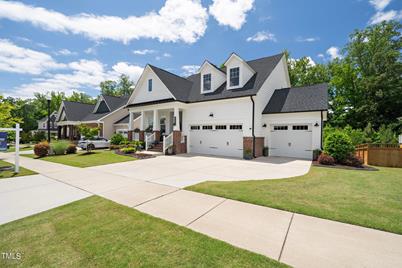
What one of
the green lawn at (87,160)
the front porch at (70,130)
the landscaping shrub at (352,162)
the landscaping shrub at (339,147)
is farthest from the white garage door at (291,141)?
the front porch at (70,130)

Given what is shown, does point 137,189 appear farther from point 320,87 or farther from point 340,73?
point 340,73

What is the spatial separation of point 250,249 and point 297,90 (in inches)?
606

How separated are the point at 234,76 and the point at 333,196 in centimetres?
1210

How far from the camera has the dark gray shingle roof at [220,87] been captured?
14.4 meters

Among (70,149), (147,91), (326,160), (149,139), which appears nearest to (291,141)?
(326,160)

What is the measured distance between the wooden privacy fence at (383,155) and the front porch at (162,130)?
1328 cm

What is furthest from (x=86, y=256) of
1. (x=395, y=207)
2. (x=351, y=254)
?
(x=395, y=207)

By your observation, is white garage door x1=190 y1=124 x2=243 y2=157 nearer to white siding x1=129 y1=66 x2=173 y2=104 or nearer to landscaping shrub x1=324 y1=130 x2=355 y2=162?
white siding x1=129 y1=66 x2=173 y2=104

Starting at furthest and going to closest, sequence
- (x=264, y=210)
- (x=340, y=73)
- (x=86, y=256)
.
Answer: (x=340, y=73)
(x=264, y=210)
(x=86, y=256)

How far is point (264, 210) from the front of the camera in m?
4.37

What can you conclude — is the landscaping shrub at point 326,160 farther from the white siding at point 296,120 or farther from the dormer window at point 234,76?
the dormer window at point 234,76

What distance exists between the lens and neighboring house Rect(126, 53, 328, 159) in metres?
13.5

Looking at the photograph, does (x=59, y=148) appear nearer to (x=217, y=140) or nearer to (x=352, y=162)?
(x=217, y=140)

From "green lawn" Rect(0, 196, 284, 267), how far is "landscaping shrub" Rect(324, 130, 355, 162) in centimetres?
1079
